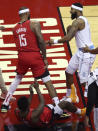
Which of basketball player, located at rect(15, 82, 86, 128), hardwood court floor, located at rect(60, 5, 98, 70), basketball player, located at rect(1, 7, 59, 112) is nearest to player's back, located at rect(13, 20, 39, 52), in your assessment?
basketball player, located at rect(1, 7, 59, 112)

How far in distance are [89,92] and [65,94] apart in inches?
70.1

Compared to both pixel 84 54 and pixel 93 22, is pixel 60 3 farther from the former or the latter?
pixel 84 54

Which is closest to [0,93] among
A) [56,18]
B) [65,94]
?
[65,94]

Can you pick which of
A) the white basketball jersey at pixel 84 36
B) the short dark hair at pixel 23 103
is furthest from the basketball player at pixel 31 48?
the short dark hair at pixel 23 103

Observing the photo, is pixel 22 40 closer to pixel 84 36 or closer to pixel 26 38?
pixel 26 38

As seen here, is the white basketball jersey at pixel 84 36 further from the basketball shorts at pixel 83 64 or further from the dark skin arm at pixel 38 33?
the dark skin arm at pixel 38 33

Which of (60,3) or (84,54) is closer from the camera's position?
(84,54)

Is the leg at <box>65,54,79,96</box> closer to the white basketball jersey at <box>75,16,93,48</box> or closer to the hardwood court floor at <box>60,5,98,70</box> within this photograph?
the white basketball jersey at <box>75,16,93,48</box>

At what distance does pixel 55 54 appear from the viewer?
426 inches

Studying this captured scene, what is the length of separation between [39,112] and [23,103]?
35cm

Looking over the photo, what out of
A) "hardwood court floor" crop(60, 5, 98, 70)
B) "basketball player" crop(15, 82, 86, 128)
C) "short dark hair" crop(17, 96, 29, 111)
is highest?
"hardwood court floor" crop(60, 5, 98, 70)

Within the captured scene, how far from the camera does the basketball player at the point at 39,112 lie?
7.39 metres

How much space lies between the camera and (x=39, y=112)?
7.54 metres

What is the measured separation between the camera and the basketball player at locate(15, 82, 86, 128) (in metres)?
7.39
